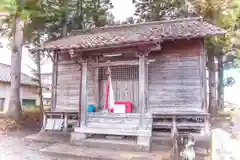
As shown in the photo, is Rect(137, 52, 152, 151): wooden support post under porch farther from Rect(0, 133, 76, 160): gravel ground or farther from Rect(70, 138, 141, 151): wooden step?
Rect(0, 133, 76, 160): gravel ground

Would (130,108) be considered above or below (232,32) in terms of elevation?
below

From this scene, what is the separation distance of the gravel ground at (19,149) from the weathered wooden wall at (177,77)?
3.30 m

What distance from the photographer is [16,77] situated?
27.9ft

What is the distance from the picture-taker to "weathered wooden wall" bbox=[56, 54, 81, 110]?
7434 millimetres

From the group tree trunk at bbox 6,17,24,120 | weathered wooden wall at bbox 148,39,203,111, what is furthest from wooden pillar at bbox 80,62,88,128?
tree trunk at bbox 6,17,24,120

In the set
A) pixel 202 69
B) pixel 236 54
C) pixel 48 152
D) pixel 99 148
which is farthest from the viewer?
pixel 236 54

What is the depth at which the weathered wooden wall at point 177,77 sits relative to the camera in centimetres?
606

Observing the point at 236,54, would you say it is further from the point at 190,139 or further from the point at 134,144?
the point at 190,139

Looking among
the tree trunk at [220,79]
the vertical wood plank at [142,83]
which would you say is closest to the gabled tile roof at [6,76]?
the vertical wood plank at [142,83]

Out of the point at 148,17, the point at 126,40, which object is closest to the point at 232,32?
the point at 148,17

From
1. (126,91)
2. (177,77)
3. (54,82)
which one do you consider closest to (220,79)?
(177,77)

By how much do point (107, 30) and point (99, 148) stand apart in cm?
493

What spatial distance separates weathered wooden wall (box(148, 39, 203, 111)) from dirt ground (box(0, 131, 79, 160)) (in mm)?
3249

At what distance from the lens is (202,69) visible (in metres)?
6.00
